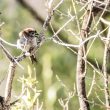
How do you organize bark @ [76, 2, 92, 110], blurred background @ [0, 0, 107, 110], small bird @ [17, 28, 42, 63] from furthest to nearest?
blurred background @ [0, 0, 107, 110], bark @ [76, 2, 92, 110], small bird @ [17, 28, 42, 63]

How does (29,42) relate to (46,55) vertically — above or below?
below

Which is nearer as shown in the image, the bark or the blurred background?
the bark

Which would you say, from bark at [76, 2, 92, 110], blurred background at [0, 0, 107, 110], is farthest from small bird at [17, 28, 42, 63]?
blurred background at [0, 0, 107, 110]

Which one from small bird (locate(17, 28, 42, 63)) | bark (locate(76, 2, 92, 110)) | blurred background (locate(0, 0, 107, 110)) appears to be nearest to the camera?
small bird (locate(17, 28, 42, 63))

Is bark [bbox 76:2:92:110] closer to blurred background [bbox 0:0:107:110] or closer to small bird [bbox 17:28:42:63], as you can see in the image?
small bird [bbox 17:28:42:63]

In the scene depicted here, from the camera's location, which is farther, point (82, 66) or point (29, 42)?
point (82, 66)

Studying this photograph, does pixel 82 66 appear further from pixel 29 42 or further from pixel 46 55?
pixel 46 55

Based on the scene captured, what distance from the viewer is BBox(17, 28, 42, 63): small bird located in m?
2.01

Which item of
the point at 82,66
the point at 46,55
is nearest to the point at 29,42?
the point at 82,66

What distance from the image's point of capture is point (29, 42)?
2.16 m

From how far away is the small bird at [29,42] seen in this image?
2006 millimetres

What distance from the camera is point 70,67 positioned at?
4.29m

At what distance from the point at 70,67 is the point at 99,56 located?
34 centimetres

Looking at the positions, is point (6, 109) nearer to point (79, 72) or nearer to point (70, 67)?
point (79, 72)
